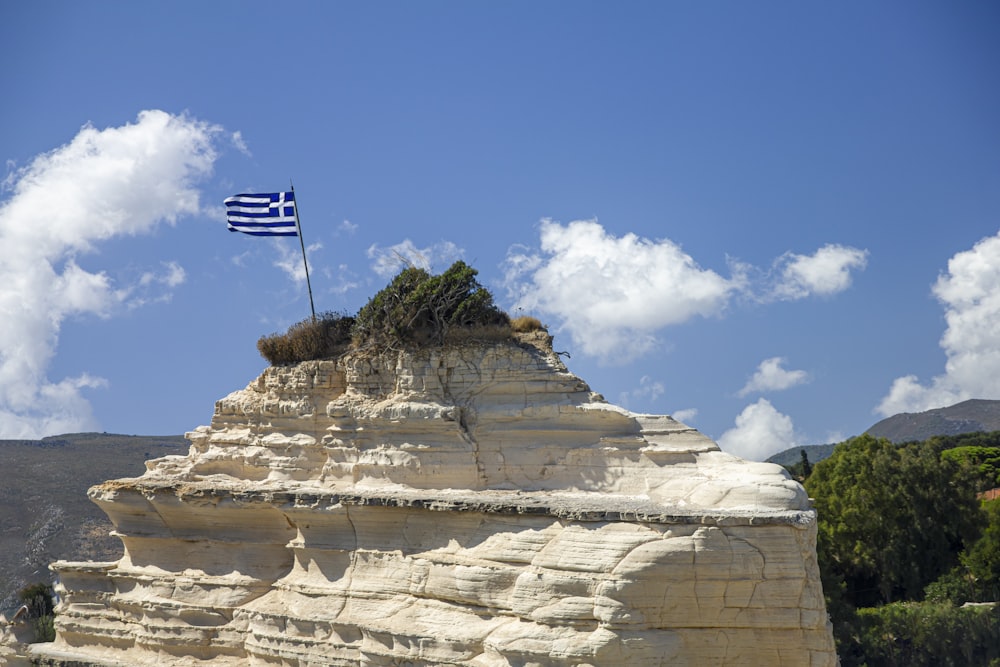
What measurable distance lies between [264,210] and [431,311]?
5346 mm

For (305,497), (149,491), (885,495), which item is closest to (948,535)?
(885,495)

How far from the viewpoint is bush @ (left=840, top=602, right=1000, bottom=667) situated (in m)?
21.4

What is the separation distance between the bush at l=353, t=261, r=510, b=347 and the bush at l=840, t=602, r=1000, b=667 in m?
11.8

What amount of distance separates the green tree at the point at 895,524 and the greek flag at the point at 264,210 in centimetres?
1654

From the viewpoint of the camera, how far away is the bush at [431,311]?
57.1ft

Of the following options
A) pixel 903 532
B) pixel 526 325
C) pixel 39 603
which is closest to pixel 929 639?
pixel 903 532

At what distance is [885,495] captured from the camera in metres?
26.1

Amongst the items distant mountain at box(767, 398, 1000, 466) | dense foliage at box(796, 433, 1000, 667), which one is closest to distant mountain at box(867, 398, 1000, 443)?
distant mountain at box(767, 398, 1000, 466)

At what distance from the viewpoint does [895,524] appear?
25906mm

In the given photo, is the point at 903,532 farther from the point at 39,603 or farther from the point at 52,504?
the point at 52,504

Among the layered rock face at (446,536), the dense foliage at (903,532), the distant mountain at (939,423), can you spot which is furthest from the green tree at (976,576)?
the distant mountain at (939,423)

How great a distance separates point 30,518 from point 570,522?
112ft

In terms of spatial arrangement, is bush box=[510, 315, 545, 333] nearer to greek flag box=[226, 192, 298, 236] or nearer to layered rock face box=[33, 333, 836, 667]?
layered rock face box=[33, 333, 836, 667]

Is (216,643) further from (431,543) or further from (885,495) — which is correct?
(885,495)
